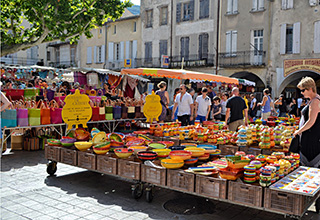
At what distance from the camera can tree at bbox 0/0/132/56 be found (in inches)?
503

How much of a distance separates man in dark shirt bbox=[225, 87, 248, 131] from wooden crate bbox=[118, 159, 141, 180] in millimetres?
3220

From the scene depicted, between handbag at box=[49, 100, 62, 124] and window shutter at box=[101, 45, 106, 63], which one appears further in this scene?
window shutter at box=[101, 45, 106, 63]

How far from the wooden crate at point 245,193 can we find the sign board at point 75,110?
3.71 meters

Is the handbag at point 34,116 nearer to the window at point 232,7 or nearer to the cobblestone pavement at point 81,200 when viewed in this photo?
the cobblestone pavement at point 81,200

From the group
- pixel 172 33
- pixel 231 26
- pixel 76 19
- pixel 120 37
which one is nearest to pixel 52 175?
pixel 76 19

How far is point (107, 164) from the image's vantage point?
17.3ft

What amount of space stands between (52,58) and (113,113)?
1238 inches

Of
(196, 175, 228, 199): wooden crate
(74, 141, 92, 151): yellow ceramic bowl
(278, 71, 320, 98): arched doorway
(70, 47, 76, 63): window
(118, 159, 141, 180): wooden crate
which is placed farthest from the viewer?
(70, 47, 76, 63): window

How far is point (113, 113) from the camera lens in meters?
10.2

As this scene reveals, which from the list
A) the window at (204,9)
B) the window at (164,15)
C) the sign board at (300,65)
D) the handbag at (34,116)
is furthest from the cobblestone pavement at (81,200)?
the window at (164,15)

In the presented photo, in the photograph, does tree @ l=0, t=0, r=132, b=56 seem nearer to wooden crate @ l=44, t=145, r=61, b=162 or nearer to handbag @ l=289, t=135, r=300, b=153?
wooden crate @ l=44, t=145, r=61, b=162

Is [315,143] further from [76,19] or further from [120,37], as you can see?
[120,37]

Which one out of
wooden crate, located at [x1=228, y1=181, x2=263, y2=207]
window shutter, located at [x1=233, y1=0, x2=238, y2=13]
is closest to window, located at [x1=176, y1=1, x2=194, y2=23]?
window shutter, located at [x1=233, y1=0, x2=238, y2=13]

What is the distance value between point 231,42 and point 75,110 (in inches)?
689
